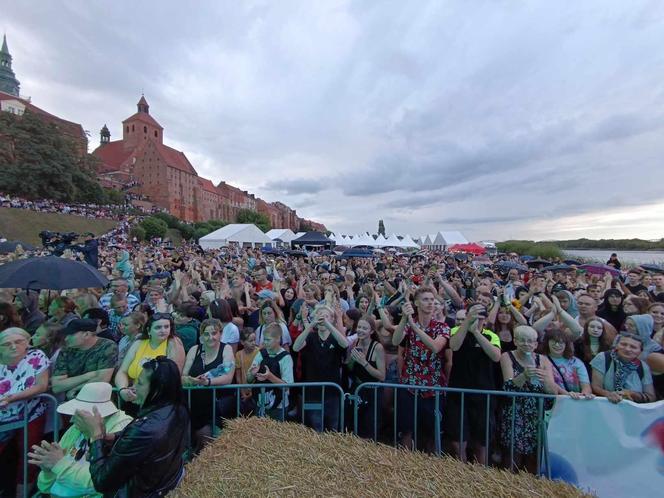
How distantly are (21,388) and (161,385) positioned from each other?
1.71m

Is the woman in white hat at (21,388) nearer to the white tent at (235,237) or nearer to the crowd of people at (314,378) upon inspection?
the crowd of people at (314,378)

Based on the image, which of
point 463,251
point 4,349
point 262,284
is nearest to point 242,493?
point 4,349

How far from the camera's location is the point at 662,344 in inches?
142

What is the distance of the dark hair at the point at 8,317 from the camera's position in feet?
12.4

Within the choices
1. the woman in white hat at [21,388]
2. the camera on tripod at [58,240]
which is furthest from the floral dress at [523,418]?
the camera on tripod at [58,240]

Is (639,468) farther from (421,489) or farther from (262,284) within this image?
(262,284)

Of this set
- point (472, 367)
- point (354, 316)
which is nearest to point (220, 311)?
point (354, 316)

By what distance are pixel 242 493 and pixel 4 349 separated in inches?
94.7

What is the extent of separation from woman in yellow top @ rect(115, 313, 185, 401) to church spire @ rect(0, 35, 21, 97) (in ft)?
459

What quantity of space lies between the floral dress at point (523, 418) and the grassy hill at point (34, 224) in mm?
42238

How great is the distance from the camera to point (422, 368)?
3523 mm

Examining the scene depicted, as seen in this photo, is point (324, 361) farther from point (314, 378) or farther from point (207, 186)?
point (207, 186)

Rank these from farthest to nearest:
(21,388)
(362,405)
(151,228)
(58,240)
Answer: (151,228), (58,240), (362,405), (21,388)

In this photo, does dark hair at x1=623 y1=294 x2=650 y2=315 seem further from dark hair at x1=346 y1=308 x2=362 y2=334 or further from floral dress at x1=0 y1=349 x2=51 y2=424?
floral dress at x1=0 y1=349 x2=51 y2=424
